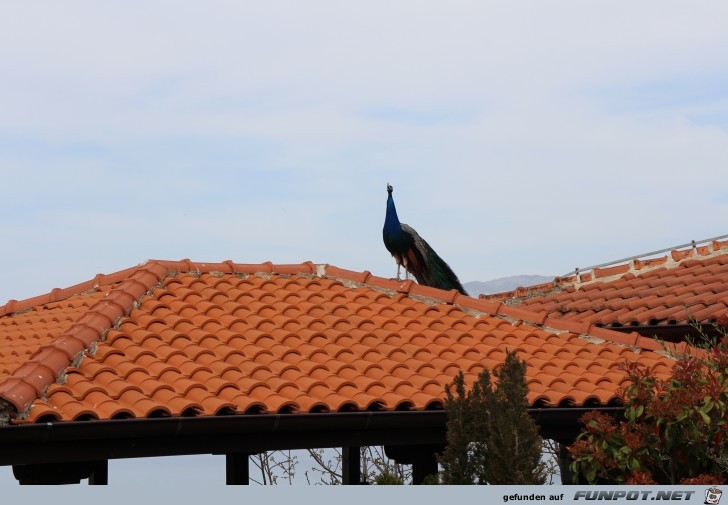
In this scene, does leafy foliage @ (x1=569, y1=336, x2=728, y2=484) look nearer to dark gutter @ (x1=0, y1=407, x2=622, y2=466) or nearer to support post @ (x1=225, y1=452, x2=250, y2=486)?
dark gutter @ (x1=0, y1=407, x2=622, y2=466)

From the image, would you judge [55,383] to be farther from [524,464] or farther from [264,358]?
[524,464]

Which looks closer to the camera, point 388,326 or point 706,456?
point 706,456

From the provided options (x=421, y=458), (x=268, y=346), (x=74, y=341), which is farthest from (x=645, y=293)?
(x=74, y=341)

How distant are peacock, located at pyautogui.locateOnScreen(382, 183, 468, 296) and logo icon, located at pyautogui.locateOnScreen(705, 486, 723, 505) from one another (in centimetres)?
641

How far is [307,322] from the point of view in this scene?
1103 cm

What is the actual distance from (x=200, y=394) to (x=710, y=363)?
4.58m

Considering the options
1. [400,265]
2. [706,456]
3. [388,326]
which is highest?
[400,265]

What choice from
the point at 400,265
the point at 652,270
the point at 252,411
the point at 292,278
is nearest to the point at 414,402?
the point at 252,411

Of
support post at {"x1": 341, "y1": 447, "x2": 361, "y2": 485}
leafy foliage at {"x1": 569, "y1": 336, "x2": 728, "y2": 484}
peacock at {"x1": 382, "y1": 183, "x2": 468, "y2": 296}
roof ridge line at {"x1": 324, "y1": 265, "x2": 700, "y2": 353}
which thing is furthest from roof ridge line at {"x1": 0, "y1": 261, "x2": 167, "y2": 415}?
leafy foliage at {"x1": 569, "y1": 336, "x2": 728, "y2": 484}

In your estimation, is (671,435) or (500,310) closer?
(671,435)

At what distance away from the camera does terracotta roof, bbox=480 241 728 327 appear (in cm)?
1281

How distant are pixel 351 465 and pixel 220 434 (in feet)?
9.48

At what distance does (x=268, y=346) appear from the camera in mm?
10250

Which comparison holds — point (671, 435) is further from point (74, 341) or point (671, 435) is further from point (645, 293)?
point (645, 293)
